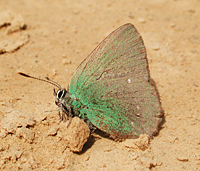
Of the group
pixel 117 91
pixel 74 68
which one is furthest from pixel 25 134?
pixel 74 68

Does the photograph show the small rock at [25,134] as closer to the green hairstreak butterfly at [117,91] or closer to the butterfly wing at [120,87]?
the green hairstreak butterfly at [117,91]

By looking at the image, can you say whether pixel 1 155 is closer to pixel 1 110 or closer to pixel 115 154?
pixel 1 110

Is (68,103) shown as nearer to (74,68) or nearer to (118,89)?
(118,89)

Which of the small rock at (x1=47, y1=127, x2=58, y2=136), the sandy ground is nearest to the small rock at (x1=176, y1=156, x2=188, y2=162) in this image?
the sandy ground

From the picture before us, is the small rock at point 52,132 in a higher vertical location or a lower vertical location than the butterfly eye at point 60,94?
lower

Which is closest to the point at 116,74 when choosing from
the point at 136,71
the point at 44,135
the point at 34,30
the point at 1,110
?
the point at 136,71

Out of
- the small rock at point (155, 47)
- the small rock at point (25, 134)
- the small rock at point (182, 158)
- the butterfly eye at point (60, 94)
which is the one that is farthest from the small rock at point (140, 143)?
the small rock at point (155, 47)

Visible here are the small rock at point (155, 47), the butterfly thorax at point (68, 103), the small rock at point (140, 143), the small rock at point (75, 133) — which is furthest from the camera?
the small rock at point (155, 47)
